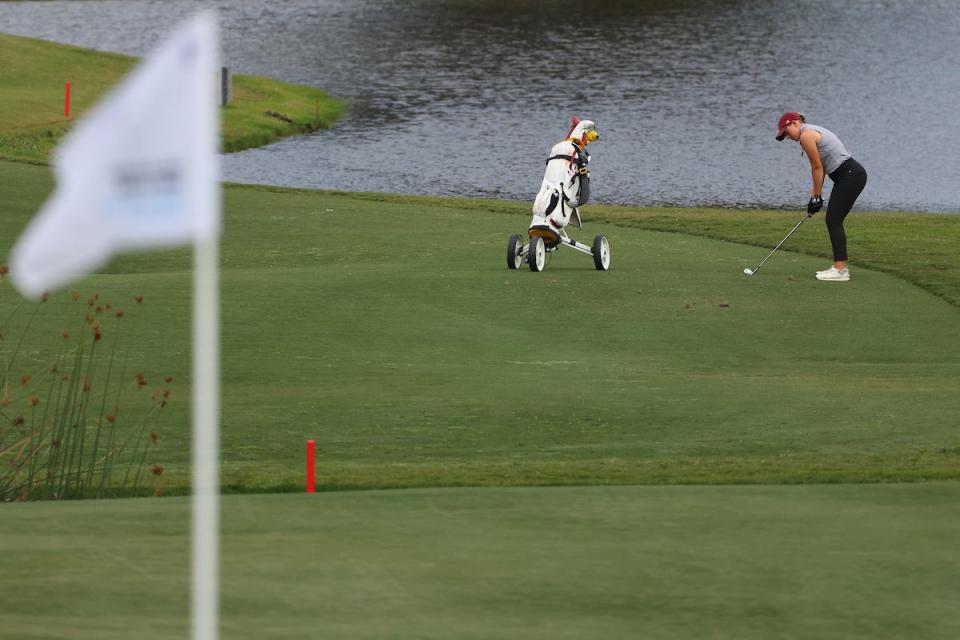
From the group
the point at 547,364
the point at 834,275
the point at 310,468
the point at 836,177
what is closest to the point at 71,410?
the point at 310,468

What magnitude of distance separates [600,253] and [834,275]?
77.4 inches

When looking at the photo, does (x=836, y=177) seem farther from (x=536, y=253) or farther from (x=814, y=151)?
(x=536, y=253)

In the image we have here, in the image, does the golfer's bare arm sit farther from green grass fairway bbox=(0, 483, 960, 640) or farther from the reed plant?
green grass fairway bbox=(0, 483, 960, 640)

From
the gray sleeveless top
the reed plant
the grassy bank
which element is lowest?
the reed plant

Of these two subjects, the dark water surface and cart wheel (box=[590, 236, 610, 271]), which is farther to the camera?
the dark water surface

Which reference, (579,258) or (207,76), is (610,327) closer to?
(579,258)

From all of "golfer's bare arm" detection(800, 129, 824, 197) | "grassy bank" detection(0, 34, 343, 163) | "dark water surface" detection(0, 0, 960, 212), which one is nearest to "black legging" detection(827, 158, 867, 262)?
"golfer's bare arm" detection(800, 129, 824, 197)

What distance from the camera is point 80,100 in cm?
3247

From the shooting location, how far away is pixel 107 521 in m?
5.59

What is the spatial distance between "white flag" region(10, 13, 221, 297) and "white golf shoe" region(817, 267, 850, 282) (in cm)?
1164

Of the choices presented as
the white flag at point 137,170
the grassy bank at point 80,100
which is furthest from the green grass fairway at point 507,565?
the grassy bank at point 80,100

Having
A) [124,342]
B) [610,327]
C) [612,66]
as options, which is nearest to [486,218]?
[610,327]

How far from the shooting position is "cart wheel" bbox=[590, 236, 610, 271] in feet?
45.8

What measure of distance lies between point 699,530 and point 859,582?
0.71m
